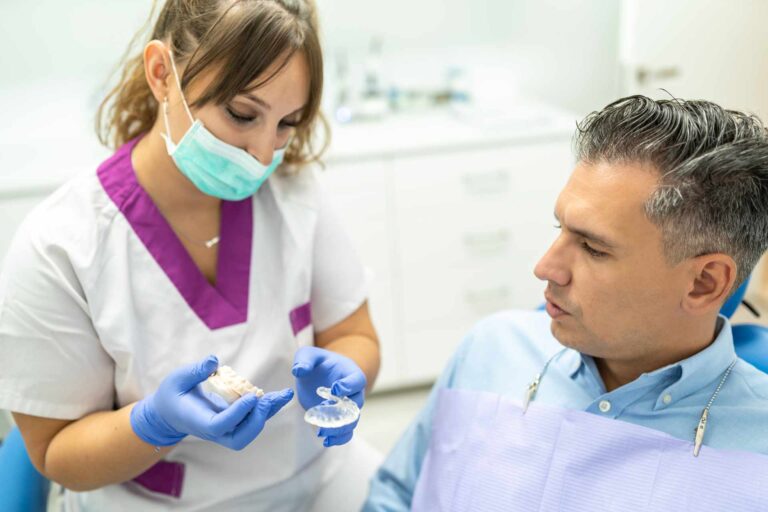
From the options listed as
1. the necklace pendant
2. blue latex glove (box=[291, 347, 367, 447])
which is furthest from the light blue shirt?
the necklace pendant

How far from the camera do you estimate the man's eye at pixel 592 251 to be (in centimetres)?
109

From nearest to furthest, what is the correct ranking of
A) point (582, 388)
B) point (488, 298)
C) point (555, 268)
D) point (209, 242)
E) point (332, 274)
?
point (555, 268) → point (582, 388) → point (209, 242) → point (332, 274) → point (488, 298)

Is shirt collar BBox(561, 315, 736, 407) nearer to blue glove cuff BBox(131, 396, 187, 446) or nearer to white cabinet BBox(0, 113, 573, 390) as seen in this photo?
blue glove cuff BBox(131, 396, 187, 446)

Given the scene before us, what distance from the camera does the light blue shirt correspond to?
1.09m

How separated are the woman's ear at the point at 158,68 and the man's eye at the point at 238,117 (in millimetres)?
119

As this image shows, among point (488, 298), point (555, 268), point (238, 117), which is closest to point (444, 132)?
point (488, 298)

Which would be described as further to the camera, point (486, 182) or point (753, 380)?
point (486, 182)

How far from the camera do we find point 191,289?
4.31 feet

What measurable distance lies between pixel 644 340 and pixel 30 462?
101cm

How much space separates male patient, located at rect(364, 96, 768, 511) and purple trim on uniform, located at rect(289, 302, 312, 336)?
37cm

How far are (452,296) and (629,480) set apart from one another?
1.67 m

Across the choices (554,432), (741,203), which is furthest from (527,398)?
(741,203)

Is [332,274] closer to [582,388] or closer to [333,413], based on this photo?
[333,413]

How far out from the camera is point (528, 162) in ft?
8.64
